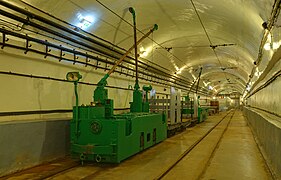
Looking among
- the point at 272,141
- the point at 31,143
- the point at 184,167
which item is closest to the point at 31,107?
the point at 31,143

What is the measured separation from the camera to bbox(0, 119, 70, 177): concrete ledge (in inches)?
203

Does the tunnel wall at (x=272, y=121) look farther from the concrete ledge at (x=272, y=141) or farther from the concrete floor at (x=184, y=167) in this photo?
the concrete floor at (x=184, y=167)

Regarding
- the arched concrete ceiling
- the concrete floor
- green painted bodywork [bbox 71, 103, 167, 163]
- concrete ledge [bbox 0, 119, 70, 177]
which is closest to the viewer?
concrete ledge [bbox 0, 119, 70, 177]

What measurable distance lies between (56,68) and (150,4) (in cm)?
347

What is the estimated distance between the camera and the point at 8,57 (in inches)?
225

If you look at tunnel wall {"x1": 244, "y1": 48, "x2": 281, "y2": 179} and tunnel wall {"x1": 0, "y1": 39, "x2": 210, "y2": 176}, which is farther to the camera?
tunnel wall {"x1": 0, "y1": 39, "x2": 210, "y2": 176}

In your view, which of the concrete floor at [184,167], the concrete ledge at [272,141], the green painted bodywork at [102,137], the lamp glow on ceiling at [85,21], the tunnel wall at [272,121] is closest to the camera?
the concrete ledge at [272,141]

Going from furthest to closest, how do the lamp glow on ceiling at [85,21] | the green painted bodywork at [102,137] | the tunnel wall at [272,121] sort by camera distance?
the lamp glow on ceiling at [85,21], the green painted bodywork at [102,137], the tunnel wall at [272,121]

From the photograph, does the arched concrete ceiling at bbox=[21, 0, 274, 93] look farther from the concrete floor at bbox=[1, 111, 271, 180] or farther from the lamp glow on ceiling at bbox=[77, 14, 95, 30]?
the concrete floor at bbox=[1, 111, 271, 180]

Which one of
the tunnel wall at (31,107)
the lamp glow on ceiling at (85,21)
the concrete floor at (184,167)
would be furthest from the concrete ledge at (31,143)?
the lamp glow on ceiling at (85,21)

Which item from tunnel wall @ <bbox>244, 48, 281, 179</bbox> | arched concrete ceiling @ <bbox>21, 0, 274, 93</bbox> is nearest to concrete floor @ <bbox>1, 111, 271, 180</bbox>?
tunnel wall @ <bbox>244, 48, 281, 179</bbox>

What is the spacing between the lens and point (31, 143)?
574 centimetres

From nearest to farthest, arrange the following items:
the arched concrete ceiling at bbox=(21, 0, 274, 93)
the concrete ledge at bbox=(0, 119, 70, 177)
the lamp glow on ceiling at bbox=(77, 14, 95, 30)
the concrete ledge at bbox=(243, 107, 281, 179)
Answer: the concrete ledge at bbox=(243, 107, 281, 179)
the concrete ledge at bbox=(0, 119, 70, 177)
the arched concrete ceiling at bbox=(21, 0, 274, 93)
the lamp glow on ceiling at bbox=(77, 14, 95, 30)

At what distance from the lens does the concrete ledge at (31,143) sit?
514 cm
